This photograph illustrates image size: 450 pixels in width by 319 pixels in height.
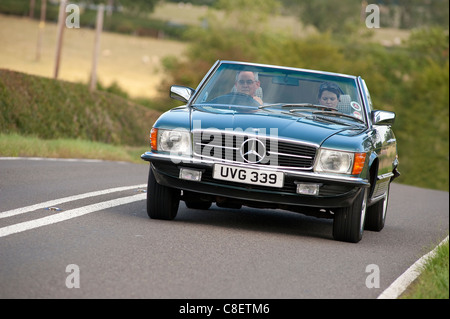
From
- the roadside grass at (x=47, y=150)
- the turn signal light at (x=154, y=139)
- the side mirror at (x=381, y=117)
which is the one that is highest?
the side mirror at (x=381, y=117)

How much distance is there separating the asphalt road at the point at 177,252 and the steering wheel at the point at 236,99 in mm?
1241

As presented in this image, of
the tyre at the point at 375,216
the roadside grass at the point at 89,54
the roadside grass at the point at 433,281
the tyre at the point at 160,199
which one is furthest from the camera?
the roadside grass at the point at 89,54

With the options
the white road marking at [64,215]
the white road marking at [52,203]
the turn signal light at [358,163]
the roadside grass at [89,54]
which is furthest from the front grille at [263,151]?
the roadside grass at [89,54]

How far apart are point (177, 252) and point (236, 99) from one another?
9.48ft

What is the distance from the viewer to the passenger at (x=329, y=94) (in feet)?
30.9

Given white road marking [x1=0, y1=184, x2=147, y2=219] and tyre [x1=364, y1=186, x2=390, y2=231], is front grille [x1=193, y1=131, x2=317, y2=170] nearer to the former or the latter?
white road marking [x1=0, y1=184, x2=147, y2=219]

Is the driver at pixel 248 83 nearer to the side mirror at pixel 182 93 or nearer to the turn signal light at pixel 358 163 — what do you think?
the side mirror at pixel 182 93

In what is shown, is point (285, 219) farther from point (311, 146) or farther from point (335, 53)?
point (335, 53)

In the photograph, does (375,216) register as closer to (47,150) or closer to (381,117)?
(381,117)

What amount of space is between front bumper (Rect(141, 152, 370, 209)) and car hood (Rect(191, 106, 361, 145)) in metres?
0.35

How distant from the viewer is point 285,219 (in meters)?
10.3

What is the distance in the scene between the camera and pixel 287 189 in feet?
26.6
